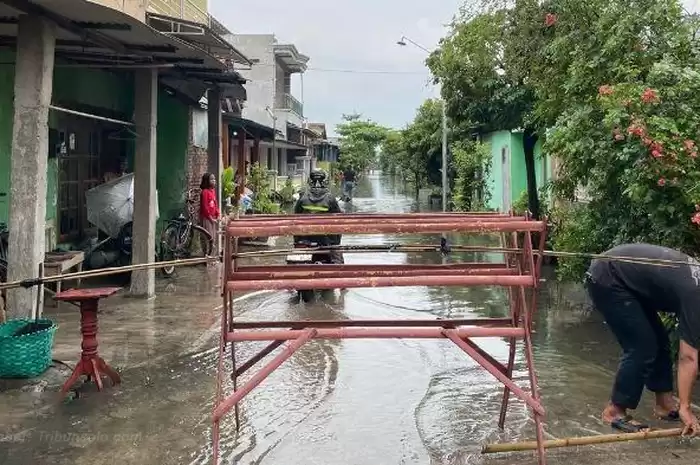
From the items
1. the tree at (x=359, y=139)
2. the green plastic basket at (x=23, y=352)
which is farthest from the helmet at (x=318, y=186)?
the tree at (x=359, y=139)

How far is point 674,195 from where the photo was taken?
21.4 ft

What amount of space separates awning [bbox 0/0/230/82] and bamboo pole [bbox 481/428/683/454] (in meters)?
5.23

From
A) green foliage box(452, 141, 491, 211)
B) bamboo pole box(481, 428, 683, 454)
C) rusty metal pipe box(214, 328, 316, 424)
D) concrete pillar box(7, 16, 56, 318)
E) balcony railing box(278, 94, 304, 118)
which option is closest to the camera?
rusty metal pipe box(214, 328, 316, 424)

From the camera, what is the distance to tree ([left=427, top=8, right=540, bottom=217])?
12922 millimetres

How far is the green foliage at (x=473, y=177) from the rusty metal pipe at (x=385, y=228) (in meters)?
18.8

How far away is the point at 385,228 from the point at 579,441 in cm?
200

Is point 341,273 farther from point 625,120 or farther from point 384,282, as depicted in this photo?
point 625,120

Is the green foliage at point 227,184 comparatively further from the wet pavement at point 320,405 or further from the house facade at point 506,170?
→ the wet pavement at point 320,405

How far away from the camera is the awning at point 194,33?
877cm

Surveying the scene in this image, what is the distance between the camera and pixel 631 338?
522 cm

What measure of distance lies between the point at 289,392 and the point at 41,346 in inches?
86.9

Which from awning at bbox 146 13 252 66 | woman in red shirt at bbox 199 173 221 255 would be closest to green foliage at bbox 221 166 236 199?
woman in red shirt at bbox 199 173 221 255

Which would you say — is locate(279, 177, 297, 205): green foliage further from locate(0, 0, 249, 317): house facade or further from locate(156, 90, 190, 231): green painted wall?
locate(156, 90, 190, 231): green painted wall

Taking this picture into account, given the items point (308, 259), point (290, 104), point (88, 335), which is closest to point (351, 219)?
point (88, 335)
